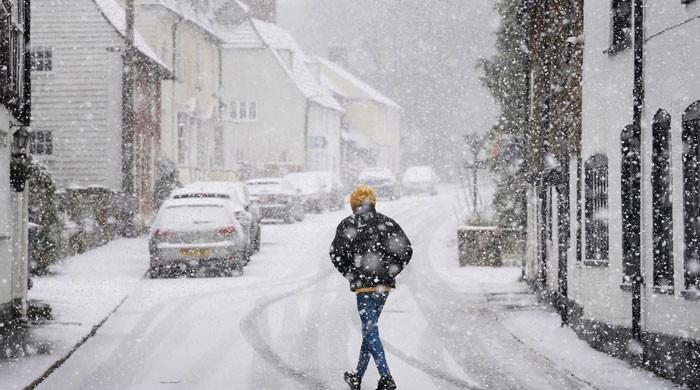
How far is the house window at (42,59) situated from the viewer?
3297 cm

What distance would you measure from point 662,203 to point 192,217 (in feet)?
37.7

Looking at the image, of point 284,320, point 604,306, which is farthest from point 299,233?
point 604,306

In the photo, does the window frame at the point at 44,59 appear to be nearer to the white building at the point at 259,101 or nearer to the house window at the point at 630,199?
the house window at the point at 630,199

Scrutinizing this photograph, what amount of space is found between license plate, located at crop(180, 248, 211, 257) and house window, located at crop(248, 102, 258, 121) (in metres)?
38.4

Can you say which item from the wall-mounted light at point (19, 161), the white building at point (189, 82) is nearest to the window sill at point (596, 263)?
the wall-mounted light at point (19, 161)

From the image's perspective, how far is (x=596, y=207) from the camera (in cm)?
1456

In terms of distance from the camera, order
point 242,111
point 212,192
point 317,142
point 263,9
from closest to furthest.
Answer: point 212,192, point 317,142, point 242,111, point 263,9

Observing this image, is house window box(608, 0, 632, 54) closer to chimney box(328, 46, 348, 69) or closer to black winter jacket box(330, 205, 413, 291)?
black winter jacket box(330, 205, 413, 291)

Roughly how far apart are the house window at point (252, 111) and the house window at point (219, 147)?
6.25 meters

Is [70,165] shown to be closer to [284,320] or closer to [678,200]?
[284,320]

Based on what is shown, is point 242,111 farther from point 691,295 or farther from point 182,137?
point 691,295

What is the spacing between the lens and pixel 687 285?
1094 centimetres

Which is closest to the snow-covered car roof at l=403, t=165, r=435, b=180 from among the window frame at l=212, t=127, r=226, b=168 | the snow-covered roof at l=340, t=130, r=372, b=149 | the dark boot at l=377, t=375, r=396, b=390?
the snow-covered roof at l=340, t=130, r=372, b=149

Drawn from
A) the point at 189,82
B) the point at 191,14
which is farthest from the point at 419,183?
the point at 191,14
